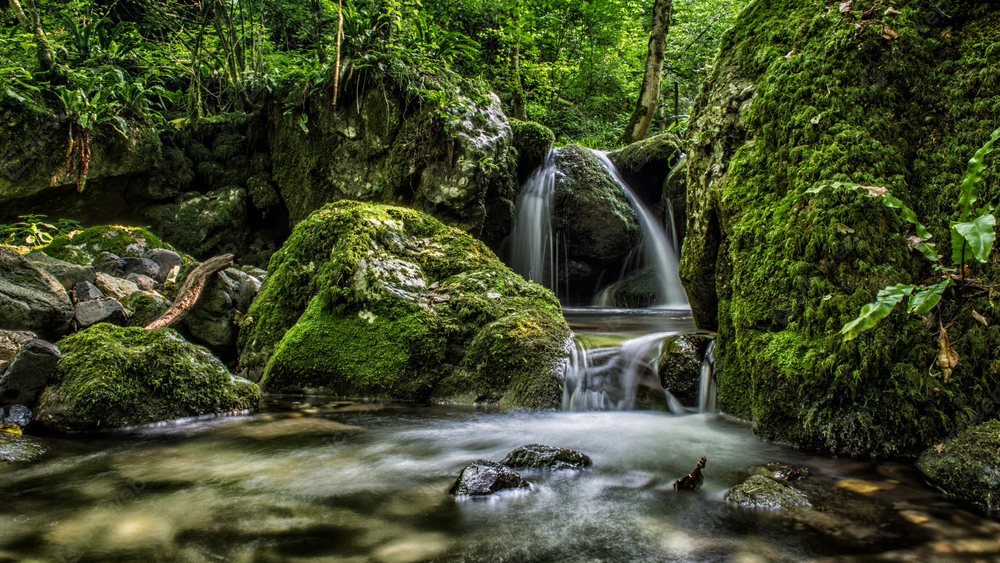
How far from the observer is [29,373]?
380 centimetres

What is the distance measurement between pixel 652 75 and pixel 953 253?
40.1 feet

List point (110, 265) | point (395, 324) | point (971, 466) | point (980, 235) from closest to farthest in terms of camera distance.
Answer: point (980, 235), point (971, 466), point (395, 324), point (110, 265)

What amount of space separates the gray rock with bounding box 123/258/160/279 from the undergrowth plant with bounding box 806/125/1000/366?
7.96 metres

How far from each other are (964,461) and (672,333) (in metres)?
3.04

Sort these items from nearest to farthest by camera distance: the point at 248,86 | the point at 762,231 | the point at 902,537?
1. the point at 902,537
2. the point at 762,231
3. the point at 248,86

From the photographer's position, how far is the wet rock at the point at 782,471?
8.97 feet

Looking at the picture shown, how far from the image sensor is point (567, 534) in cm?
230

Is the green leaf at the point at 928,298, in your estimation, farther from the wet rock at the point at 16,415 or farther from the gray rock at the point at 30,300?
the gray rock at the point at 30,300

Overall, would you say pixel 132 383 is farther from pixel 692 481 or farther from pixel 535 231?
pixel 535 231

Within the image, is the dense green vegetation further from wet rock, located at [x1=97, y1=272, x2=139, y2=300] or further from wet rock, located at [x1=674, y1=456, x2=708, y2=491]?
wet rock, located at [x1=674, y1=456, x2=708, y2=491]

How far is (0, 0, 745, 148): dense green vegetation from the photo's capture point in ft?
29.2

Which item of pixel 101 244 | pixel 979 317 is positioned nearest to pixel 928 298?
pixel 979 317

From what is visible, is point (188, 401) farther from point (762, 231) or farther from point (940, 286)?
point (940, 286)

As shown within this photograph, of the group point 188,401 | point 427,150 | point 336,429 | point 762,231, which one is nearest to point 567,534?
point 336,429
